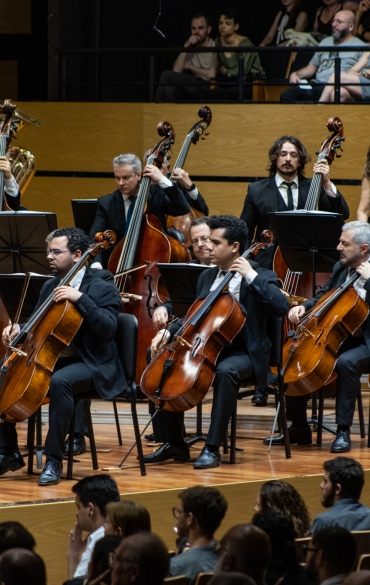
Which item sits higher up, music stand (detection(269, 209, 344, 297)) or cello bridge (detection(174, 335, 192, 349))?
music stand (detection(269, 209, 344, 297))

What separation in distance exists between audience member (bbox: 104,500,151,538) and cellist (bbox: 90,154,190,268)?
9.10ft

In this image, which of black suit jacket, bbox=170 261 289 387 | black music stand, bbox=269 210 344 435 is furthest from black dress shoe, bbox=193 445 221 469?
black music stand, bbox=269 210 344 435

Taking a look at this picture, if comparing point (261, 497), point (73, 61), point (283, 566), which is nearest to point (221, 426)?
point (261, 497)

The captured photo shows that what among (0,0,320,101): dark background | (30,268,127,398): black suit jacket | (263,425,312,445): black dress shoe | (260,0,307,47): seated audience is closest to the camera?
(30,268,127,398): black suit jacket

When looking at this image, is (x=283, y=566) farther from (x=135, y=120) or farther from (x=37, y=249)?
(x=135, y=120)

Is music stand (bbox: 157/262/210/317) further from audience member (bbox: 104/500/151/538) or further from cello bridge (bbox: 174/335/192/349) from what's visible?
audience member (bbox: 104/500/151/538)

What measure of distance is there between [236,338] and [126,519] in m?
1.80

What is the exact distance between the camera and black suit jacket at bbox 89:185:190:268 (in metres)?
5.93

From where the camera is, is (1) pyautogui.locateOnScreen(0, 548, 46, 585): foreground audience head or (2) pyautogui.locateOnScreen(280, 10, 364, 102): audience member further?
(2) pyautogui.locateOnScreen(280, 10, 364, 102): audience member

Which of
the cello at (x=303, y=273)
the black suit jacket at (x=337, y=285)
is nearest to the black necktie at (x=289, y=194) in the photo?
the cello at (x=303, y=273)

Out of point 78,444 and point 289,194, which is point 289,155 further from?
point 78,444

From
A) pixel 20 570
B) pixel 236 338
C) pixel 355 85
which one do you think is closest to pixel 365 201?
pixel 355 85

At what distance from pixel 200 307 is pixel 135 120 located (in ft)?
11.9

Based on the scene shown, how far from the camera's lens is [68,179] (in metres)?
8.16
